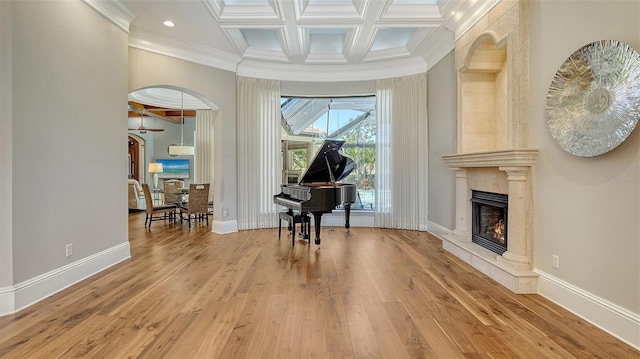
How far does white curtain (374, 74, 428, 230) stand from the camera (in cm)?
547

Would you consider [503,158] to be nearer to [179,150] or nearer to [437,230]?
[437,230]

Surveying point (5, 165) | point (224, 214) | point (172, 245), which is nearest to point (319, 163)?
point (224, 214)

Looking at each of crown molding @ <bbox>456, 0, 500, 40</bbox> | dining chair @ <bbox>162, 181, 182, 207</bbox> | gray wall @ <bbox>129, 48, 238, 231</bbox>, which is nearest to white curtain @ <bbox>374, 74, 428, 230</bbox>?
crown molding @ <bbox>456, 0, 500, 40</bbox>

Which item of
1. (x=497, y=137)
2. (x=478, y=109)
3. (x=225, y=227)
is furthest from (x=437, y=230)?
(x=225, y=227)

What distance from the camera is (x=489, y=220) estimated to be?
365 centimetres

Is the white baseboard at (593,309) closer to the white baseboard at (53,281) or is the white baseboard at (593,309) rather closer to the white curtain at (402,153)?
the white curtain at (402,153)

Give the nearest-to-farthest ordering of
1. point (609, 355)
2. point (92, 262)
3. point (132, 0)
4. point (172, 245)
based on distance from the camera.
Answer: point (609, 355) < point (92, 262) < point (132, 0) < point (172, 245)

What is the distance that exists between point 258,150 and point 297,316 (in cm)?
399

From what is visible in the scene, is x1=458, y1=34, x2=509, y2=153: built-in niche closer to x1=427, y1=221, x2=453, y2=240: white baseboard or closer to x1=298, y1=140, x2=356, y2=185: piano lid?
x1=427, y1=221, x2=453, y2=240: white baseboard

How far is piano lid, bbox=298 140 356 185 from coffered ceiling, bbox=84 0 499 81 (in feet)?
5.84

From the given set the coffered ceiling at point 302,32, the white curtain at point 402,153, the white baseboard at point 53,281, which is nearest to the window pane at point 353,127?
the white curtain at point 402,153

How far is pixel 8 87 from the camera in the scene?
2305 mm

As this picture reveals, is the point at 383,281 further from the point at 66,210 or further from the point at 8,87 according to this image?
the point at 8,87

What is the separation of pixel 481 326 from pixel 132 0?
4.92 m
